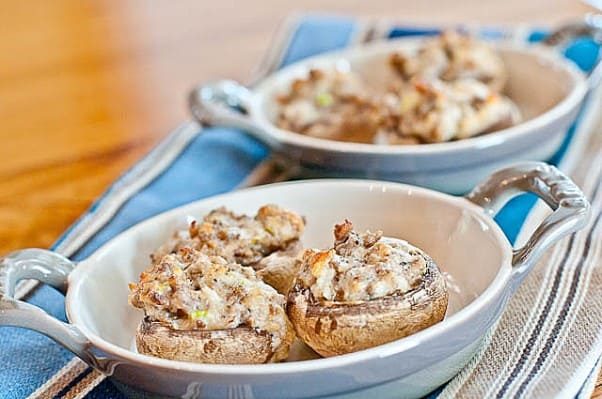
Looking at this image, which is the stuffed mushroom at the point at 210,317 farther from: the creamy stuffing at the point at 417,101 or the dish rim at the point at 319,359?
the creamy stuffing at the point at 417,101

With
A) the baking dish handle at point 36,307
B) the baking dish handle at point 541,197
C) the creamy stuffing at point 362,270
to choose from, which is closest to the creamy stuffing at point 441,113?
the baking dish handle at point 541,197

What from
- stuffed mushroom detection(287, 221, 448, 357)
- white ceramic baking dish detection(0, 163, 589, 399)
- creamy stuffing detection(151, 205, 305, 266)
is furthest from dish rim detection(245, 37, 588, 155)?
stuffed mushroom detection(287, 221, 448, 357)

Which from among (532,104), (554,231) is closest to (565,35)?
(532,104)

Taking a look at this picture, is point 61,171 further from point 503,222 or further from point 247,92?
point 503,222

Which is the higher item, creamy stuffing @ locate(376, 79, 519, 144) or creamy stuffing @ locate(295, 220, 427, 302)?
creamy stuffing @ locate(295, 220, 427, 302)

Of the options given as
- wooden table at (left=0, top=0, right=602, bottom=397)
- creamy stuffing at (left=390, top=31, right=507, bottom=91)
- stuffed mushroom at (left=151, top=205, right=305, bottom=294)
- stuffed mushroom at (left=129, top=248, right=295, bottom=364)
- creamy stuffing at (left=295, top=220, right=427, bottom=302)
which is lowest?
wooden table at (left=0, top=0, right=602, bottom=397)

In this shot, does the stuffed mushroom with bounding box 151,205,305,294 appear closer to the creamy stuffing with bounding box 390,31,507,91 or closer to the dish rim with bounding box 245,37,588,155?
the dish rim with bounding box 245,37,588,155

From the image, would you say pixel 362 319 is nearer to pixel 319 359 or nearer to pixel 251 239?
pixel 319 359

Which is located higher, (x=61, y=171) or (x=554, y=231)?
(x=554, y=231)
